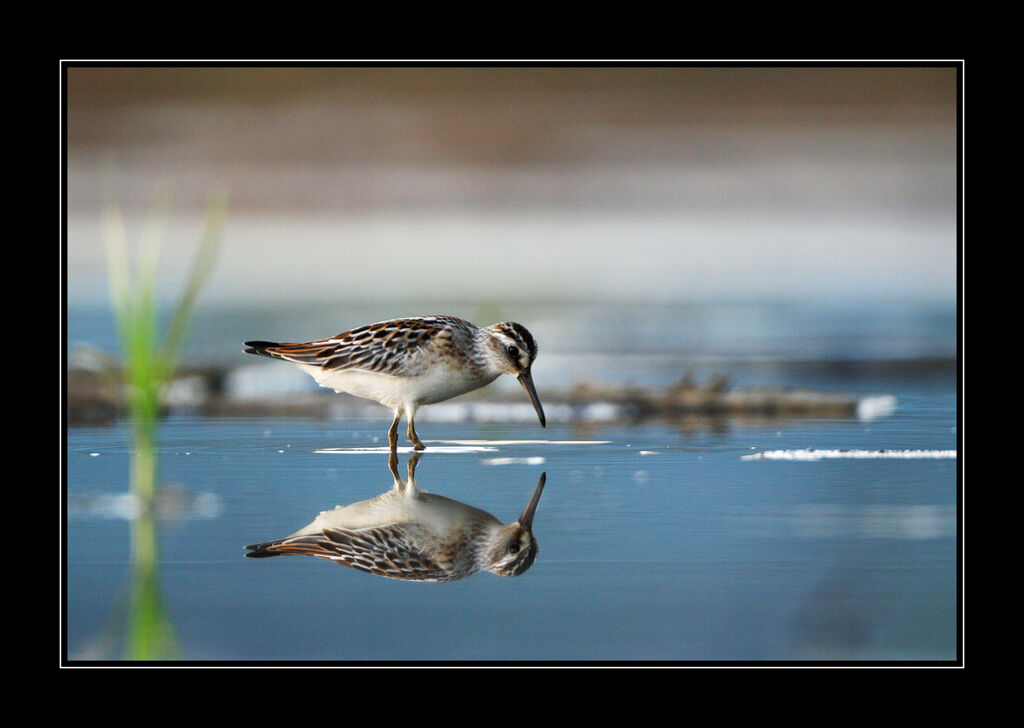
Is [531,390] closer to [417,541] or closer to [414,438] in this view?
[414,438]

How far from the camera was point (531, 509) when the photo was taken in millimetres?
4875

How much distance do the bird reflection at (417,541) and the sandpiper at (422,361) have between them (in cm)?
204

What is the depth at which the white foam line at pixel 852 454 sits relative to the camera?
243 inches

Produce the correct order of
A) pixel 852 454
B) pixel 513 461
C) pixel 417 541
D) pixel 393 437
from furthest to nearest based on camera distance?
1. pixel 393 437
2. pixel 852 454
3. pixel 513 461
4. pixel 417 541

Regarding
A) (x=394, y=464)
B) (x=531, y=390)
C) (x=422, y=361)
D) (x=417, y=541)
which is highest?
(x=422, y=361)

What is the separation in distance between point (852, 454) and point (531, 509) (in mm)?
2245

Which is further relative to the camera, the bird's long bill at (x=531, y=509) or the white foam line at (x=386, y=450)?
the white foam line at (x=386, y=450)

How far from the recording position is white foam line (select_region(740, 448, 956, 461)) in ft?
20.2

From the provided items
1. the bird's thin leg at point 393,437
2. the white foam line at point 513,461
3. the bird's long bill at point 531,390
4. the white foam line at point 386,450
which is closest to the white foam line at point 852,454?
the white foam line at point 513,461

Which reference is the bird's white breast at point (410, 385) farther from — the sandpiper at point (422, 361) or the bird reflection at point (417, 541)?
the bird reflection at point (417, 541)

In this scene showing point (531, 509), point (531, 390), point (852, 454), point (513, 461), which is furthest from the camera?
point (531, 390)

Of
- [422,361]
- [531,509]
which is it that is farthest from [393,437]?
[531,509]

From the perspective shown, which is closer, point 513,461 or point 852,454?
point 513,461

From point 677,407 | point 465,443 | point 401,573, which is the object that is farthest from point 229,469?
point 677,407
